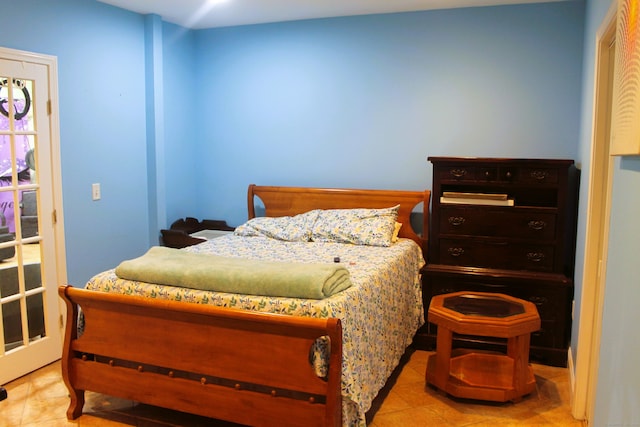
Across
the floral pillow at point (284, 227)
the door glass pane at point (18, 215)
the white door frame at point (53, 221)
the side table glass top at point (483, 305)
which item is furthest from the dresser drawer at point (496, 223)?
the door glass pane at point (18, 215)

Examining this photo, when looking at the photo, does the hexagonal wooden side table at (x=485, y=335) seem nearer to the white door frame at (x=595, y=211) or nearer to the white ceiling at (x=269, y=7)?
the white door frame at (x=595, y=211)

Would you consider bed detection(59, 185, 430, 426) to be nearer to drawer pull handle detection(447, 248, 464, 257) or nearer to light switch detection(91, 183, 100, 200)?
drawer pull handle detection(447, 248, 464, 257)

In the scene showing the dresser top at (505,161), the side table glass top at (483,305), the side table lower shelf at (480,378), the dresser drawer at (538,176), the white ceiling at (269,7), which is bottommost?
the side table lower shelf at (480,378)

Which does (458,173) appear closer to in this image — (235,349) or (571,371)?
(571,371)

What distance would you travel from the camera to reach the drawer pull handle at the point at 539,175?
364cm

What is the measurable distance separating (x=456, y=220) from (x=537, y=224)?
505mm

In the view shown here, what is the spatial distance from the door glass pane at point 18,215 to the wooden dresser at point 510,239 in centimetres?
247

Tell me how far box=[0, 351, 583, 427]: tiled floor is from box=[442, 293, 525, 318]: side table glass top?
1.58ft

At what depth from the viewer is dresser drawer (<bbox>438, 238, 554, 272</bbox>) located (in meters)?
3.68

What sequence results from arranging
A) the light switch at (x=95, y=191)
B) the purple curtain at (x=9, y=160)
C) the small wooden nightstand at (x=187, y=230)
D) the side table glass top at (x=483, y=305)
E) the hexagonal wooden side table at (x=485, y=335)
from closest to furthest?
the hexagonal wooden side table at (x=485, y=335), the side table glass top at (x=483, y=305), the purple curtain at (x=9, y=160), the light switch at (x=95, y=191), the small wooden nightstand at (x=187, y=230)

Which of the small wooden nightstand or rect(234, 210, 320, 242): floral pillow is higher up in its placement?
rect(234, 210, 320, 242): floral pillow

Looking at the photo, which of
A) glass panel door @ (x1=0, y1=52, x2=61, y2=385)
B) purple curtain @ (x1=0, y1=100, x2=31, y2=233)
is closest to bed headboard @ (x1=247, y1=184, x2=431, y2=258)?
glass panel door @ (x1=0, y1=52, x2=61, y2=385)

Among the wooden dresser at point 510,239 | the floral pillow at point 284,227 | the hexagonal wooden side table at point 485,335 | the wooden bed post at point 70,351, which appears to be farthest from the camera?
the floral pillow at point 284,227

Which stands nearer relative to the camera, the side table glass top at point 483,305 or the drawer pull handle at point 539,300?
the side table glass top at point 483,305
